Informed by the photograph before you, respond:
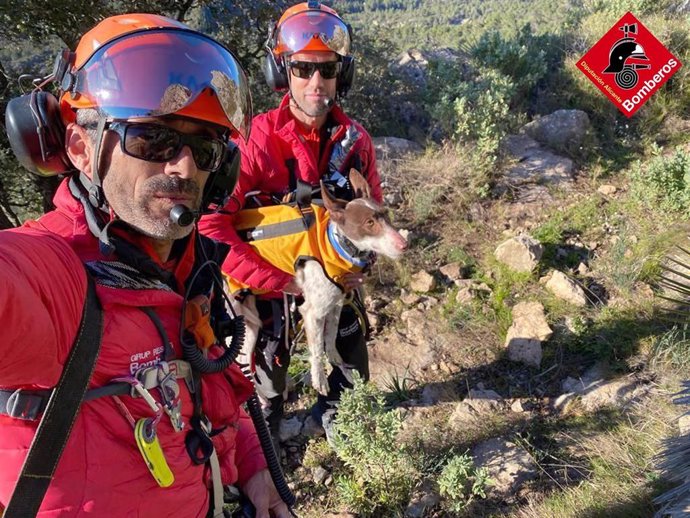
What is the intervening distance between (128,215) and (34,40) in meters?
5.61

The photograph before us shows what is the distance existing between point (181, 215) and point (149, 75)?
0.42 m

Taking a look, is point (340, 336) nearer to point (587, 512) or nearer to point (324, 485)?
point (324, 485)

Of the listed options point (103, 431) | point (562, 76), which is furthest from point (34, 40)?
point (562, 76)

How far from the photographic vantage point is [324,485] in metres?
3.24

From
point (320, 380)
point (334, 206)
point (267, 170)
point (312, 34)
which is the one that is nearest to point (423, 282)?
point (320, 380)

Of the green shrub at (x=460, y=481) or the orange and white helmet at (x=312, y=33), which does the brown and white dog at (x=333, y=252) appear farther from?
the green shrub at (x=460, y=481)

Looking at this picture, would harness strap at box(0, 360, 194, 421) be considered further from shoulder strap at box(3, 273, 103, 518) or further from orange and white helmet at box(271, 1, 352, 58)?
orange and white helmet at box(271, 1, 352, 58)

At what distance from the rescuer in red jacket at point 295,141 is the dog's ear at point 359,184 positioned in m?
0.11

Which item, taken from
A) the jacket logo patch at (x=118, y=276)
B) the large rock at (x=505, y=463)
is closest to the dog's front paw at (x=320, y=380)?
the large rock at (x=505, y=463)

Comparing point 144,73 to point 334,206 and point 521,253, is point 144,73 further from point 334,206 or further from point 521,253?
point 521,253

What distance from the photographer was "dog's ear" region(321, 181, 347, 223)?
2.77 m

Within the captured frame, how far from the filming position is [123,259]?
1.31 m

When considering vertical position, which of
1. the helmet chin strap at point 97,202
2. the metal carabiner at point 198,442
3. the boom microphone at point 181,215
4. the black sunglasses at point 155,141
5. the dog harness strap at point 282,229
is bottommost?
the dog harness strap at point 282,229

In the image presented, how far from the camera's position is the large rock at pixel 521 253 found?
4.58 metres
